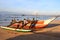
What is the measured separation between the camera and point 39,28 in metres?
24.6

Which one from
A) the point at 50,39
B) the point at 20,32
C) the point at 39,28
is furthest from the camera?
the point at 39,28

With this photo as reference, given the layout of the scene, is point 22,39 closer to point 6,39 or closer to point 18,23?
point 6,39

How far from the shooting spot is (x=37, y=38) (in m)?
17.0

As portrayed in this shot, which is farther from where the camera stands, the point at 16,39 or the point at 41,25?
the point at 41,25

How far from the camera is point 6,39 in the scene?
1692 cm

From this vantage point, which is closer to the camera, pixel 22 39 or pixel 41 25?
pixel 22 39

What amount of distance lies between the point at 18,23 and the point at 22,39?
367 inches

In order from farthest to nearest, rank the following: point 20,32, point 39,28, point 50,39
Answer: point 39,28, point 20,32, point 50,39

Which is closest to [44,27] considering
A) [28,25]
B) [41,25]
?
[41,25]

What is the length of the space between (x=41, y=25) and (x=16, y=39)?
28.4 feet

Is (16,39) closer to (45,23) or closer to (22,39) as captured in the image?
(22,39)

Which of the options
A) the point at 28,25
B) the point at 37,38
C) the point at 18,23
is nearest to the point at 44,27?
the point at 28,25

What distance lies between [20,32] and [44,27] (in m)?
4.82

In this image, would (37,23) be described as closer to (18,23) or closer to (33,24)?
(33,24)
